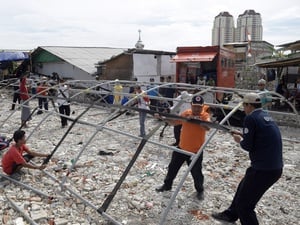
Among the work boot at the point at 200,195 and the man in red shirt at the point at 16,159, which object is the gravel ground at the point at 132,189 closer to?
the work boot at the point at 200,195

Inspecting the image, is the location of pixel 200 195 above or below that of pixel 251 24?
below

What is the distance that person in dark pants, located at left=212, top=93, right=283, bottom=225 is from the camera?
12.0 ft

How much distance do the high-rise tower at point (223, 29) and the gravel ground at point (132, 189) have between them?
49.1 meters

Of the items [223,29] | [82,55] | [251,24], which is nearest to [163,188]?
[82,55]

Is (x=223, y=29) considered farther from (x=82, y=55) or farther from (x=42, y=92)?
(x=42, y=92)

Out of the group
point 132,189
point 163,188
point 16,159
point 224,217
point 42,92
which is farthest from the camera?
point 42,92

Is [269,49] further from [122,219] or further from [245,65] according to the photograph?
[122,219]

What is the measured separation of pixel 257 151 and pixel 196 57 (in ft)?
35.9

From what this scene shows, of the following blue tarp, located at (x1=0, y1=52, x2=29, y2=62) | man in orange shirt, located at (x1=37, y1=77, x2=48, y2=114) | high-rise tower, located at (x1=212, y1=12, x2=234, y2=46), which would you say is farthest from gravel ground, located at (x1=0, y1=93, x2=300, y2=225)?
high-rise tower, located at (x1=212, y1=12, x2=234, y2=46)

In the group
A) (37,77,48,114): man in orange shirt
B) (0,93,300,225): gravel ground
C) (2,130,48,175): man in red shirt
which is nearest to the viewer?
(0,93,300,225): gravel ground

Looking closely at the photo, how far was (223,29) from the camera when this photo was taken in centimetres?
5562

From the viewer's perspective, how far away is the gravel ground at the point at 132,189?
4.84 m

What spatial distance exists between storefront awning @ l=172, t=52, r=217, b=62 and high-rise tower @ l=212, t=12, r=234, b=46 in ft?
137

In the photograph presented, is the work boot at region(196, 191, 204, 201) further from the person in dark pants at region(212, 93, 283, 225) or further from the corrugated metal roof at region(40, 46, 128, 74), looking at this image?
Answer: the corrugated metal roof at region(40, 46, 128, 74)
